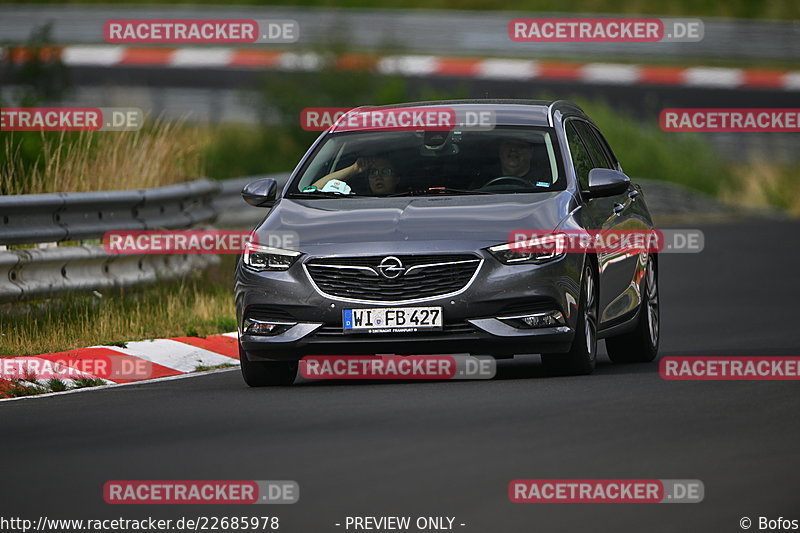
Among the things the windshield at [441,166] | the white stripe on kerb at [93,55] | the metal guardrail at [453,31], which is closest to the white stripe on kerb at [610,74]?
the metal guardrail at [453,31]

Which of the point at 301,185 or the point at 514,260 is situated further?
the point at 301,185

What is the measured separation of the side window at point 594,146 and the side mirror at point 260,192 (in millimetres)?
2261

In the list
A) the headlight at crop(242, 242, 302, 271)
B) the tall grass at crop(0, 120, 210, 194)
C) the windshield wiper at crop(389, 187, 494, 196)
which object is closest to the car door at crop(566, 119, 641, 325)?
the windshield wiper at crop(389, 187, 494, 196)

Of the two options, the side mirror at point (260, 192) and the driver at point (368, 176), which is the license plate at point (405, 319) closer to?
the driver at point (368, 176)

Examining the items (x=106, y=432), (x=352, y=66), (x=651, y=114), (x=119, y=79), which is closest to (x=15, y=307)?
(x=106, y=432)

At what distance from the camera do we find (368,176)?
13273mm

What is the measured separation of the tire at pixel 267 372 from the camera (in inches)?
499

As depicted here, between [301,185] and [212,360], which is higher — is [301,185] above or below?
above

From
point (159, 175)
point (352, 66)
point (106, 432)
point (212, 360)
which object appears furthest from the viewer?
point (352, 66)

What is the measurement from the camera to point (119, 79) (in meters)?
46.1

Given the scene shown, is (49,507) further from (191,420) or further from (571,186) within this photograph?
(571,186)

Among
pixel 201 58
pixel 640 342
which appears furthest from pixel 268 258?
pixel 201 58

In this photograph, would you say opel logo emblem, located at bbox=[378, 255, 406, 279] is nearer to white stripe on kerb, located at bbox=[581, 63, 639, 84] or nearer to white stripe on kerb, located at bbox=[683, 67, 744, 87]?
white stripe on kerb, located at bbox=[683, 67, 744, 87]

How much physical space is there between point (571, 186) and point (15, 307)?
15.0ft
